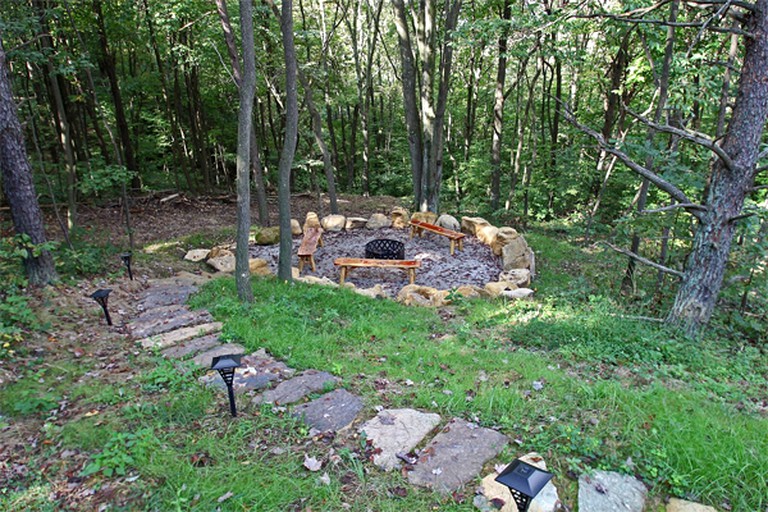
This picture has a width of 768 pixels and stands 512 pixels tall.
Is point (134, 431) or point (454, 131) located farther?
point (454, 131)

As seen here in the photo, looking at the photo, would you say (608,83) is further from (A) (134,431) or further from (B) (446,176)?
(A) (134,431)

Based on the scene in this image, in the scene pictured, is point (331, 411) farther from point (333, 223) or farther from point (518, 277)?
point (333, 223)

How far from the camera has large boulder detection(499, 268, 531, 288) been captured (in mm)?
7307

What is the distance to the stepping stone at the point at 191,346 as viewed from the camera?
3.94 metres

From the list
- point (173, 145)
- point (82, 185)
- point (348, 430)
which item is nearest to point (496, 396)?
point (348, 430)

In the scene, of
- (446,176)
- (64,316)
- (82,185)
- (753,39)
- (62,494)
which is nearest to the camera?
(62,494)

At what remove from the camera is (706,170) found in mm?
6785

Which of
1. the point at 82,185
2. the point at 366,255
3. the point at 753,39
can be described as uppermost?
the point at 753,39

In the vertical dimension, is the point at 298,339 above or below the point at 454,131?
below

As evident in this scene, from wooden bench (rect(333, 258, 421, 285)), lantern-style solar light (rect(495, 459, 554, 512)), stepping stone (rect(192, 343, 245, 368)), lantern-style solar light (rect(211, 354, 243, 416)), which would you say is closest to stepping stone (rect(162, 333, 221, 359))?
stepping stone (rect(192, 343, 245, 368))

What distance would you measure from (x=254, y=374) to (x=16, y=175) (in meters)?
3.92

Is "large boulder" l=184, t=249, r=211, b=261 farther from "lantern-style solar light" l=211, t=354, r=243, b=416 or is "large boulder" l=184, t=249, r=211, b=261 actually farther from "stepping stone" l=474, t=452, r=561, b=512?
"stepping stone" l=474, t=452, r=561, b=512

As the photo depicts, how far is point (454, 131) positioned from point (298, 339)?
1704cm

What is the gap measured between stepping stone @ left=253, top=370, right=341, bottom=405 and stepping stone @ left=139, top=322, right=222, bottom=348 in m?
1.51
